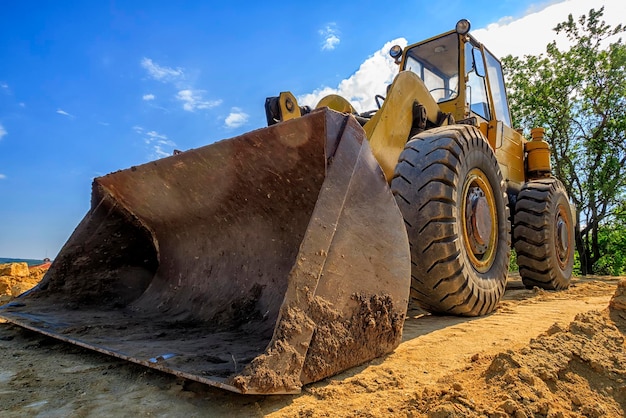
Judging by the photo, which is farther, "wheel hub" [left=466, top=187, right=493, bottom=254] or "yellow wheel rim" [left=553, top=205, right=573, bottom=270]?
"yellow wheel rim" [left=553, top=205, right=573, bottom=270]

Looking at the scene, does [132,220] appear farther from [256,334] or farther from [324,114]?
[324,114]

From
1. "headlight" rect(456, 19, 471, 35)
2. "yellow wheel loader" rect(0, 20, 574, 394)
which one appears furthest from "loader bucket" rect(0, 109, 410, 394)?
"headlight" rect(456, 19, 471, 35)

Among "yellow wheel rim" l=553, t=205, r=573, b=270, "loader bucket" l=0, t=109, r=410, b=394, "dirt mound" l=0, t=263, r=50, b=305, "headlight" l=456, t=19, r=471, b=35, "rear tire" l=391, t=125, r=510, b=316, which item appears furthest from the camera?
"dirt mound" l=0, t=263, r=50, b=305

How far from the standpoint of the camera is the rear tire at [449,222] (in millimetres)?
2924

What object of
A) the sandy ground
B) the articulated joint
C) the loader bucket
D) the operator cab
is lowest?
the sandy ground

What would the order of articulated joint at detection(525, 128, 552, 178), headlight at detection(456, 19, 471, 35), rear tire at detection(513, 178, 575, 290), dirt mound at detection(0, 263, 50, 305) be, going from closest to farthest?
headlight at detection(456, 19, 471, 35) < rear tire at detection(513, 178, 575, 290) < articulated joint at detection(525, 128, 552, 178) < dirt mound at detection(0, 263, 50, 305)

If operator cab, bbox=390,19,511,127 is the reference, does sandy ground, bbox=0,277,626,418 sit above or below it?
below

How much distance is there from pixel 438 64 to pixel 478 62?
1.56 feet

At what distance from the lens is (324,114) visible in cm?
202

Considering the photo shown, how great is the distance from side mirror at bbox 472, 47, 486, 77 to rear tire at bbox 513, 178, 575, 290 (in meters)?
1.53

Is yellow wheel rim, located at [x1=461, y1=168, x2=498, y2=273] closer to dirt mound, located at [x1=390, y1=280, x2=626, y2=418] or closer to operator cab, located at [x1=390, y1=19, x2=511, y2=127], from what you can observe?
dirt mound, located at [x1=390, y1=280, x2=626, y2=418]

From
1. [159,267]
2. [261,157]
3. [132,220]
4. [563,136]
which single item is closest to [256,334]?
[261,157]

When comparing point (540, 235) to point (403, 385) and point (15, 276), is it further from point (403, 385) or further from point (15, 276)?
point (15, 276)

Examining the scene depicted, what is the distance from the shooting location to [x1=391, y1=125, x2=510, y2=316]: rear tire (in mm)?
2924
